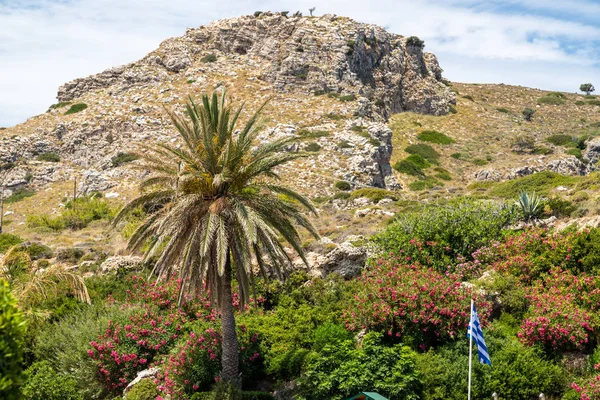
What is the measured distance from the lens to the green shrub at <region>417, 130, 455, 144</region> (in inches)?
2486

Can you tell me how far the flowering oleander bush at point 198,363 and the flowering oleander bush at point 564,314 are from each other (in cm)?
791

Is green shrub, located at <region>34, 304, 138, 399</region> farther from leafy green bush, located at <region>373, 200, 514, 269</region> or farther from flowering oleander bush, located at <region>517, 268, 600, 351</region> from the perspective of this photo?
flowering oleander bush, located at <region>517, 268, 600, 351</region>

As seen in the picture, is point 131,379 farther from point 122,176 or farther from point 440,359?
point 122,176

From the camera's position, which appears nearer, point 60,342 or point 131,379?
point 131,379

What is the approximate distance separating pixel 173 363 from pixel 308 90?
47.8 m

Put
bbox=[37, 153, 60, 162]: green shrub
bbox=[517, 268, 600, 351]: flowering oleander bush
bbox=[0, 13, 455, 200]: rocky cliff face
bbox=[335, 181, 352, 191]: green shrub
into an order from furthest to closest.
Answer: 1. bbox=[37, 153, 60, 162]: green shrub
2. bbox=[0, 13, 455, 200]: rocky cliff face
3. bbox=[335, 181, 352, 191]: green shrub
4. bbox=[517, 268, 600, 351]: flowering oleander bush

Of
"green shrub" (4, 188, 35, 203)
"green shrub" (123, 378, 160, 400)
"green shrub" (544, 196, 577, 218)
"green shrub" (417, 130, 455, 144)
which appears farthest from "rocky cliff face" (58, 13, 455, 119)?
"green shrub" (123, 378, 160, 400)

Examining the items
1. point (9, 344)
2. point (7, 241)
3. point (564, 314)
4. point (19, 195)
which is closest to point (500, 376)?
point (564, 314)

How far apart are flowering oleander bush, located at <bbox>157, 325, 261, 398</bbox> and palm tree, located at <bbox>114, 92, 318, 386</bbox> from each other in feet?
2.28

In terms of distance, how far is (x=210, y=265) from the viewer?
13398mm

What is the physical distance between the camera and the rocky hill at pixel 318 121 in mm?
44938

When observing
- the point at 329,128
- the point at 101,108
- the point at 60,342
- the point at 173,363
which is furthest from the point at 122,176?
the point at 173,363

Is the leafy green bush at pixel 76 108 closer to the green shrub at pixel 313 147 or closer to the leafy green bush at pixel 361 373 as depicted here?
the green shrub at pixel 313 147

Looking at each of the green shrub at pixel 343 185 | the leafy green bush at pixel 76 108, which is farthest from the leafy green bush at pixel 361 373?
the leafy green bush at pixel 76 108
